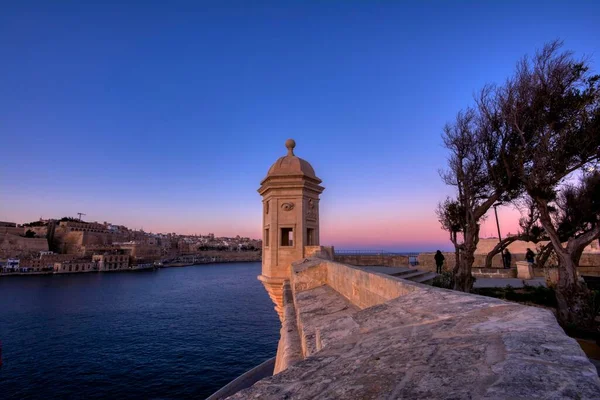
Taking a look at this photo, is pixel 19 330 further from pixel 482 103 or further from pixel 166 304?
pixel 482 103

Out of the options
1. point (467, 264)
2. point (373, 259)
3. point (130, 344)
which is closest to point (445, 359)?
point (467, 264)

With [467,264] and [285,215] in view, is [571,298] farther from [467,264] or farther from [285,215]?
[285,215]

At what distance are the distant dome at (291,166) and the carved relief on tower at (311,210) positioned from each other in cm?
103

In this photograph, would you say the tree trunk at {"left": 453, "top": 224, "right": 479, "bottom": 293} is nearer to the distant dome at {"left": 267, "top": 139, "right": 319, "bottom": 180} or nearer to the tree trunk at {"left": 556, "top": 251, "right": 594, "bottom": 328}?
the tree trunk at {"left": 556, "top": 251, "right": 594, "bottom": 328}

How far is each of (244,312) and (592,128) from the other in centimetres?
3211

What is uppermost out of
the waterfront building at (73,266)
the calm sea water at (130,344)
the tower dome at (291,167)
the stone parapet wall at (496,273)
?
the tower dome at (291,167)

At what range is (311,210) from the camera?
1256cm

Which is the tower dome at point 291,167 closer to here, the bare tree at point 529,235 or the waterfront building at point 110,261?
the bare tree at point 529,235

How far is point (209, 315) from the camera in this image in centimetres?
3275

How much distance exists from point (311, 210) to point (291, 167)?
6.40ft

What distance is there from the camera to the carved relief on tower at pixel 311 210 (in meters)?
12.3

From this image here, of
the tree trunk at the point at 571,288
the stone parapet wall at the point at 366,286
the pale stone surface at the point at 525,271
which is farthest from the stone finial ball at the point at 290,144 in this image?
the pale stone surface at the point at 525,271

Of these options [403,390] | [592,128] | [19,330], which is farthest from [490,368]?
[19,330]

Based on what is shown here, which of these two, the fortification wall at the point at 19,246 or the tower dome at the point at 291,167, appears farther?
the fortification wall at the point at 19,246
